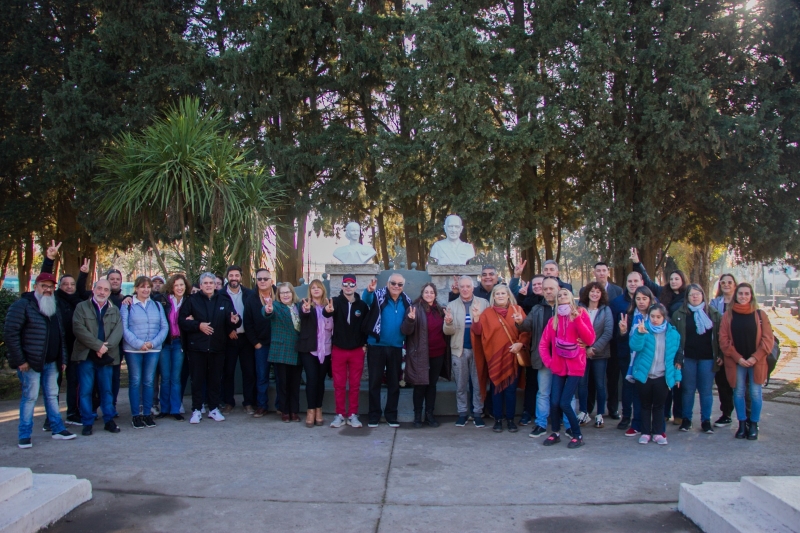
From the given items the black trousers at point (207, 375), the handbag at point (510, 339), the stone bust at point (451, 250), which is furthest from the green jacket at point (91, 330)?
the stone bust at point (451, 250)

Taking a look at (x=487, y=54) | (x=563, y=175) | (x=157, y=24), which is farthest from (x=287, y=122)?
(x=563, y=175)

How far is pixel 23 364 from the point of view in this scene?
5754 mm

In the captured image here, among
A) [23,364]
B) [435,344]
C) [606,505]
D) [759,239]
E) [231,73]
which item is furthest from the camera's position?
[231,73]

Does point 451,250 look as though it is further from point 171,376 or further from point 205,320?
point 171,376

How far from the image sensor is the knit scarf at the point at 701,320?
6.44 m

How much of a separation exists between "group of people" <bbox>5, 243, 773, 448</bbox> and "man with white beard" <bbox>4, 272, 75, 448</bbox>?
0.04 ft

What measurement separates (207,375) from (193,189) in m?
2.89

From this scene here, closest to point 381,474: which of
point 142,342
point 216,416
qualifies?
point 216,416

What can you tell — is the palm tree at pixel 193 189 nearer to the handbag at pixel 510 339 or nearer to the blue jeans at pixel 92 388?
the blue jeans at pixel 92 388

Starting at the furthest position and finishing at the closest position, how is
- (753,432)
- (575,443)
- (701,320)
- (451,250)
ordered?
(451,250), (701,320), (753,432), (575,443)

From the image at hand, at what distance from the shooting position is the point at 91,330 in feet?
20.8

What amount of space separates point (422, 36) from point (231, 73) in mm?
5060

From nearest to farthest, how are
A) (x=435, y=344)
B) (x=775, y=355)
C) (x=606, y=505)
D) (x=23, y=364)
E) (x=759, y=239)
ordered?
1. (x=606, y=505)
2. (x=23, y=364)
3. (x=775, y=355)
4. (x=435, y=344)
5. (x=759, y=239)

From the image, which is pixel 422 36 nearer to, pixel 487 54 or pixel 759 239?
pixel 487 54
